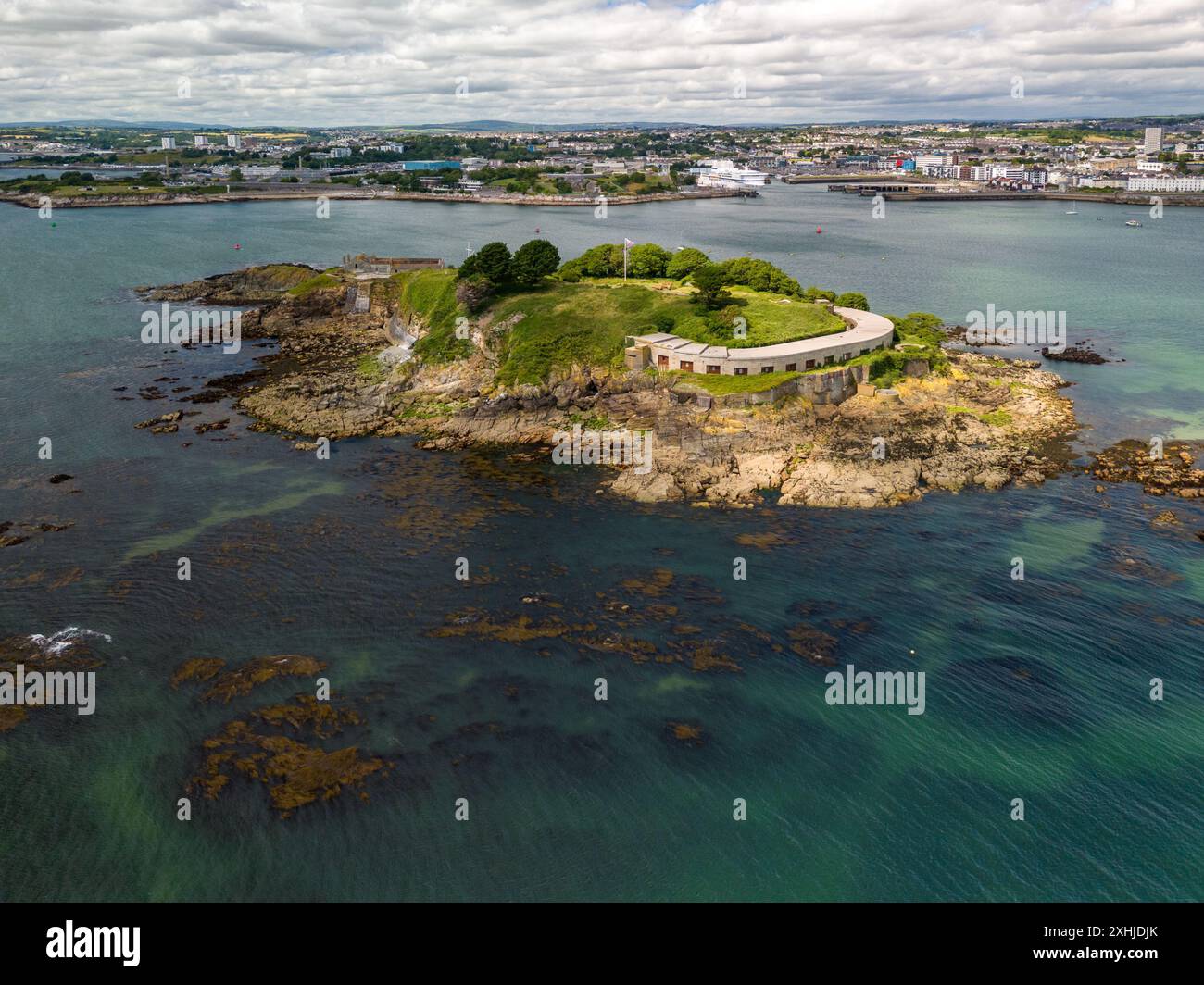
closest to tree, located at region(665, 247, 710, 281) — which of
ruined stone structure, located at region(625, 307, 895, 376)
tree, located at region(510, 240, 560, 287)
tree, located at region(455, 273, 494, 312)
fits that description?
tree, located at region(510, 240, 560, 287)

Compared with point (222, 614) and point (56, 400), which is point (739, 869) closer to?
point (222, 614)

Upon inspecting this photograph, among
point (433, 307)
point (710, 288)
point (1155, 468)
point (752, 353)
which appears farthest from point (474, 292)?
point (1155, 468)

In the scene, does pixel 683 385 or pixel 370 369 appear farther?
pixel 370 369

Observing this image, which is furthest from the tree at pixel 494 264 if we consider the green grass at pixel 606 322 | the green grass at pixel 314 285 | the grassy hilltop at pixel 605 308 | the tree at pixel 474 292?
the green grass at pixel 314 285

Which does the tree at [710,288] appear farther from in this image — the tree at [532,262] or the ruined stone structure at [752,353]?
the tree at [532,262]

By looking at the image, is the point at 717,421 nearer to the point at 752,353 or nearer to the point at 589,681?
the point at 752,353

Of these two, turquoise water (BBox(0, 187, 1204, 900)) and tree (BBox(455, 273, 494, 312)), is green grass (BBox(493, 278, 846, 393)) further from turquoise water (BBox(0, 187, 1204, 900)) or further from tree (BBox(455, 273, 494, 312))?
turquoise water (BBox(0, 187, 1204, 900))
